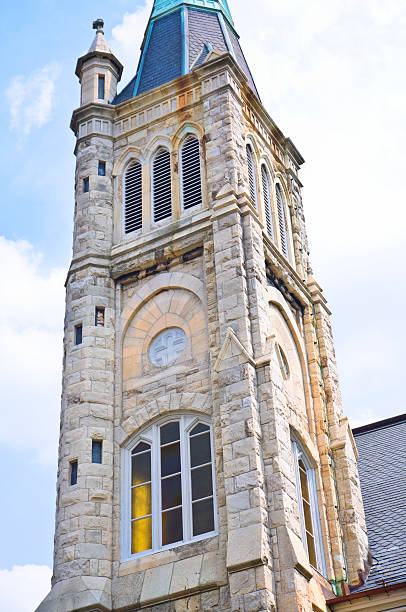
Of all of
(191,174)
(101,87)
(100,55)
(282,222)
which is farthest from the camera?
(100,55)

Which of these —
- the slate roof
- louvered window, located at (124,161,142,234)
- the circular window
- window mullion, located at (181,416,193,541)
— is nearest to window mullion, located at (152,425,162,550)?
window mullion, located at (181,416,193,541)

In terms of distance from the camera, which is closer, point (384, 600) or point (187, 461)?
point (384, 600)

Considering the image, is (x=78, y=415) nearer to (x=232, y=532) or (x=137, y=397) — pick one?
(x=137, y=397)

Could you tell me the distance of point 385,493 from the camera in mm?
23750

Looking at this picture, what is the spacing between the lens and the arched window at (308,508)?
20.5 m

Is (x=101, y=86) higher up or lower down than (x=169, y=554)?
higher up

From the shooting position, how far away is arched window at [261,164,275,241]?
25472mm

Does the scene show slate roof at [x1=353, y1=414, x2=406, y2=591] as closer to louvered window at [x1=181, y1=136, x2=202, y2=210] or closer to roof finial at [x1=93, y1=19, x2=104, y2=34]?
louvered window at [x1=181, y1=136, x2=202, y2=210]

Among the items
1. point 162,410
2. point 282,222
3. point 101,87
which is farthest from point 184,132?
point 162,410

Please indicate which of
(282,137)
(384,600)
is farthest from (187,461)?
(282,137)

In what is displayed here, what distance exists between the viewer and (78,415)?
2153 cm

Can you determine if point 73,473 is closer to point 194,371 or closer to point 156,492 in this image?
point 156,492

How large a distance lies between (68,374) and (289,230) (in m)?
7.76

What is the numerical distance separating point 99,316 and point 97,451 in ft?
11.5
